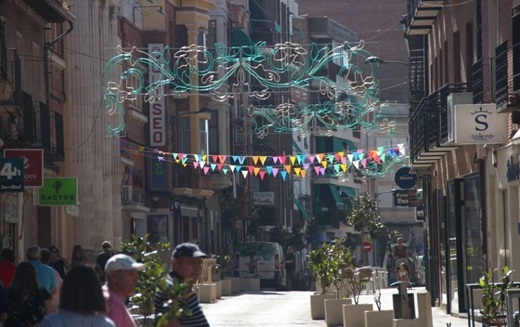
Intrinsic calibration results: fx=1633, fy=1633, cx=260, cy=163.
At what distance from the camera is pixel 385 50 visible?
116 meters

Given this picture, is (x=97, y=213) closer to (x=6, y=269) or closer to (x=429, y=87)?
(x=429, y=87)

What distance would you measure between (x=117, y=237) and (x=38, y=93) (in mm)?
10629

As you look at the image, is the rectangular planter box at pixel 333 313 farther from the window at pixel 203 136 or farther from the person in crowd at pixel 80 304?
the window at pixel 203 136

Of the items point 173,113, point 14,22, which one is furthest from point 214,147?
point 14,22

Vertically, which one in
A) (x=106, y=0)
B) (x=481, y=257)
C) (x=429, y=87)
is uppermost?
(x=106, y=0)

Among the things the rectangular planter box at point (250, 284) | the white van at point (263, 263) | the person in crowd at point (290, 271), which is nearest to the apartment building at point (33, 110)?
the rectangular planter box at point (250, 284)

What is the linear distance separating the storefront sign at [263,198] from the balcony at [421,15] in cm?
4649

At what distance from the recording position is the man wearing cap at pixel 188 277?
10.8 metres

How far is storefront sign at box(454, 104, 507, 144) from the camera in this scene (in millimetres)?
25609

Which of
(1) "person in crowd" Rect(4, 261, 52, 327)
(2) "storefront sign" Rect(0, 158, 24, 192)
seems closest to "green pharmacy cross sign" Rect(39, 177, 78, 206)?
Answer: (2) "storefront sign" Rect(0, 158, 24, 192)

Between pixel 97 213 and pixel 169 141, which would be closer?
pixel 97 213

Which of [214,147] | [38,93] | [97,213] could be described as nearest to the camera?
[38,93]

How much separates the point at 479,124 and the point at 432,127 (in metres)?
6.64

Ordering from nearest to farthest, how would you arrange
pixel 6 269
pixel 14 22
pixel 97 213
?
pixel 6 269, pixel 14 22, pixel 97 213
